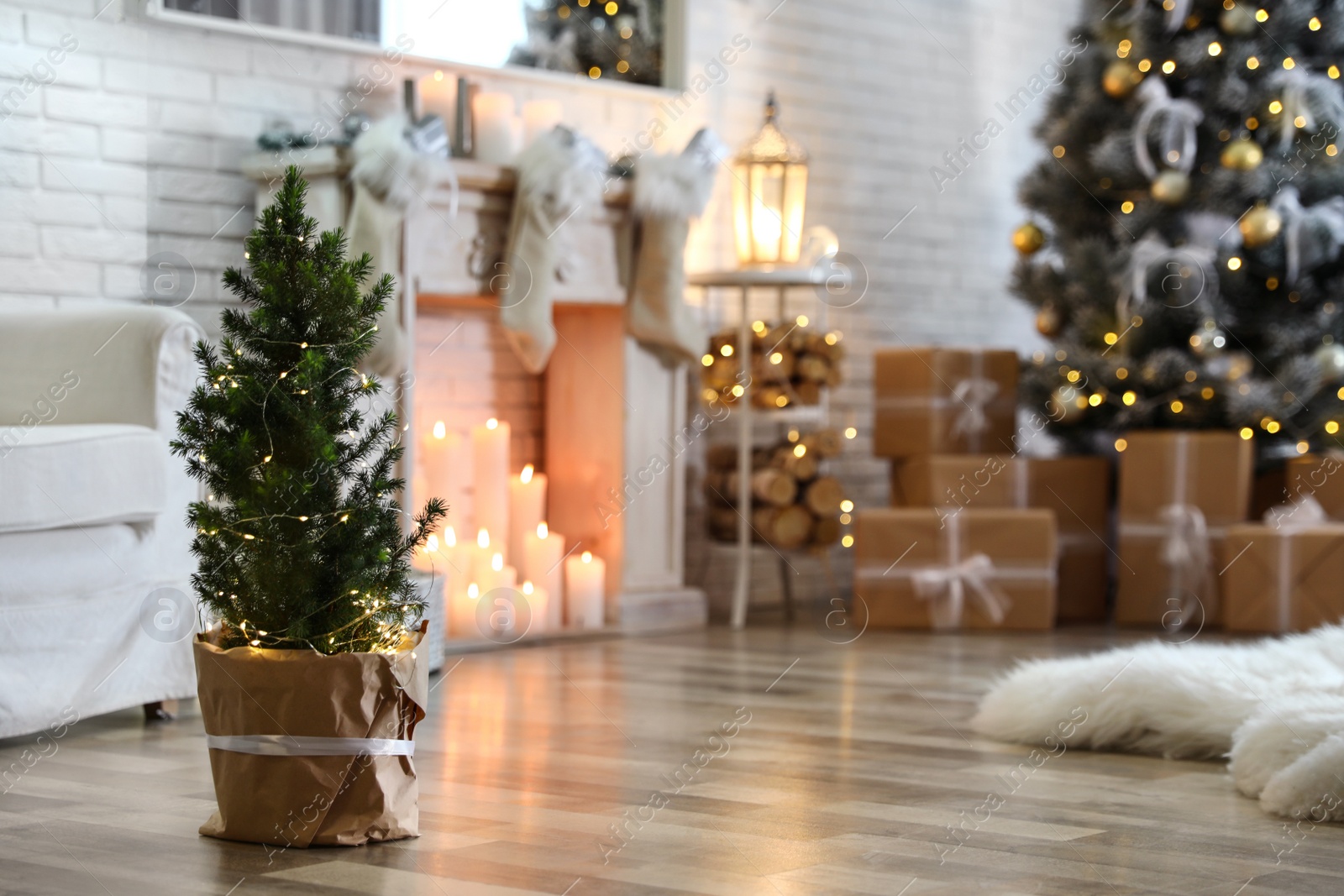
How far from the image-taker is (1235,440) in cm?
437

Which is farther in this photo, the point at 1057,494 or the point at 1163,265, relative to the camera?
the point at 1057,494

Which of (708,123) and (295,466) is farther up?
(708,123)

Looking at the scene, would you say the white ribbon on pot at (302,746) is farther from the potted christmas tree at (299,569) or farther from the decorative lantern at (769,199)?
the decorative lantern at (769,199)

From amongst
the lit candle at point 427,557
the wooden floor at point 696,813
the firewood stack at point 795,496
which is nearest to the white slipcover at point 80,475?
the wooden floor at point 696,813

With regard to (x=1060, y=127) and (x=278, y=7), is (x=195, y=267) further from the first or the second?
(x=1060, y=127)

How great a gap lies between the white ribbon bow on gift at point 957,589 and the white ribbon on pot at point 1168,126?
124 centimetres

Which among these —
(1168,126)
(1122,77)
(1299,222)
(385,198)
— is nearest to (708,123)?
(1122,77)

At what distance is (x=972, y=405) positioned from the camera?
473 centimetres

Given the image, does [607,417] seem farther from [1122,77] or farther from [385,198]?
[1122,77]

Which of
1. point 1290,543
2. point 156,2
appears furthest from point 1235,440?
point 156,2

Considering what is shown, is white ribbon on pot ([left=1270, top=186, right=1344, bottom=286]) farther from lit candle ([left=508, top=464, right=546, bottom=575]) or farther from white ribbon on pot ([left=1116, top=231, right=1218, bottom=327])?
lit candle ([left=508, top=464, right=546, bottom=575])

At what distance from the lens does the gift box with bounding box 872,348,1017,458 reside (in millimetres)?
4680

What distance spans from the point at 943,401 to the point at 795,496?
0.53m

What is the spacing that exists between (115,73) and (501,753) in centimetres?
189
